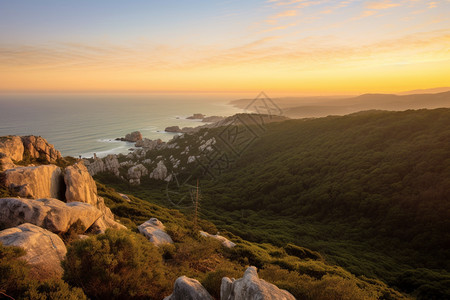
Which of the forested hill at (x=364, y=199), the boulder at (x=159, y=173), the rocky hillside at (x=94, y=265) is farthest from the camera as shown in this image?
the boulder at (x=159, y=173)

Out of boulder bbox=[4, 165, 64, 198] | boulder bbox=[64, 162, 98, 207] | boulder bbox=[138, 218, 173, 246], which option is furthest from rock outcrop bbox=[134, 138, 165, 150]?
boulder bbox=[138, 218, 173, 246]

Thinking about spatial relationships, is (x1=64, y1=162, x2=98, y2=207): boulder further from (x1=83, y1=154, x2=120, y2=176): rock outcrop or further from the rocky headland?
(x1=83, y1=154, x2=120, y2=176): rock outcrop

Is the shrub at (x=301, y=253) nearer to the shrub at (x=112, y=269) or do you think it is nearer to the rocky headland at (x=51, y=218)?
the rocky headland at (x=51, y=218)

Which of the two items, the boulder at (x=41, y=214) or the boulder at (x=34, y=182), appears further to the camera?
the boulder at (x=34, y=182)

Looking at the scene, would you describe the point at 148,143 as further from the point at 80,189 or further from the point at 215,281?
the point at 215,281

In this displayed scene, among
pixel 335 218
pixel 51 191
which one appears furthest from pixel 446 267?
pixel 51 191

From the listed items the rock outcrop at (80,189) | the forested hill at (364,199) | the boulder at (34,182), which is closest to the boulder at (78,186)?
the rock outcrop at (80,189)
